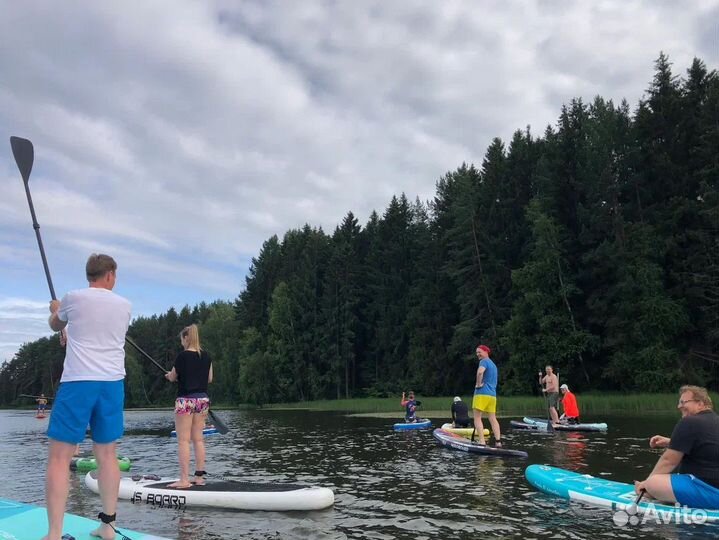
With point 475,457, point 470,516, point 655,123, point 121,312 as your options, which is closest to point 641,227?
point 655,123

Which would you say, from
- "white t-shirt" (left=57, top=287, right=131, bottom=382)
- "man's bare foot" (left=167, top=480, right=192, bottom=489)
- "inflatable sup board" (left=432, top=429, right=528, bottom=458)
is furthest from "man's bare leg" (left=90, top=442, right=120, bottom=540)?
"inflatable sup board" (left=432, top=429, right=528, bottom=458)

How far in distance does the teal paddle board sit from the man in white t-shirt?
346 millimetres

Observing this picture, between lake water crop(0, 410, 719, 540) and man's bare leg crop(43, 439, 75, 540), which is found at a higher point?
man's bare leg crop(43, 439, 75, 540)

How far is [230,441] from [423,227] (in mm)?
49503

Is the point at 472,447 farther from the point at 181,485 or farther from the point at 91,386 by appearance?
the point at 91,386

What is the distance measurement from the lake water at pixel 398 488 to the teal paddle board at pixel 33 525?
1.28 metres

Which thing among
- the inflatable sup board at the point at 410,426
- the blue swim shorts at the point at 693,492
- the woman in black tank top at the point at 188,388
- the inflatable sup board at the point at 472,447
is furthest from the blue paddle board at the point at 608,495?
the inflatable sup board at the point at 410,426

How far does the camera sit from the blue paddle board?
261 inches

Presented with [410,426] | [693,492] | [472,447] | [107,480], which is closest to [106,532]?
[107,480]

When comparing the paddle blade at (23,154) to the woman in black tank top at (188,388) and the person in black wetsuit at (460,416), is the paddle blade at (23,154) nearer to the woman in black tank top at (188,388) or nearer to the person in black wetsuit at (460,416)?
the woman in black tank top at (188,388)

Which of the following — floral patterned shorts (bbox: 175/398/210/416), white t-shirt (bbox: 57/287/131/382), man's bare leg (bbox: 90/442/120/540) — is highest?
white t-shirt (bbox: 57/287/131/382)

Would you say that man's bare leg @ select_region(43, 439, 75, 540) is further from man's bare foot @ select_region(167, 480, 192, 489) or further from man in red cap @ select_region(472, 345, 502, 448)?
man in red cap @ select_region(472, 345, 502, 448)

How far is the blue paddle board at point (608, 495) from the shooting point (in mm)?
6634

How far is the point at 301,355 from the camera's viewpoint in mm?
72875
